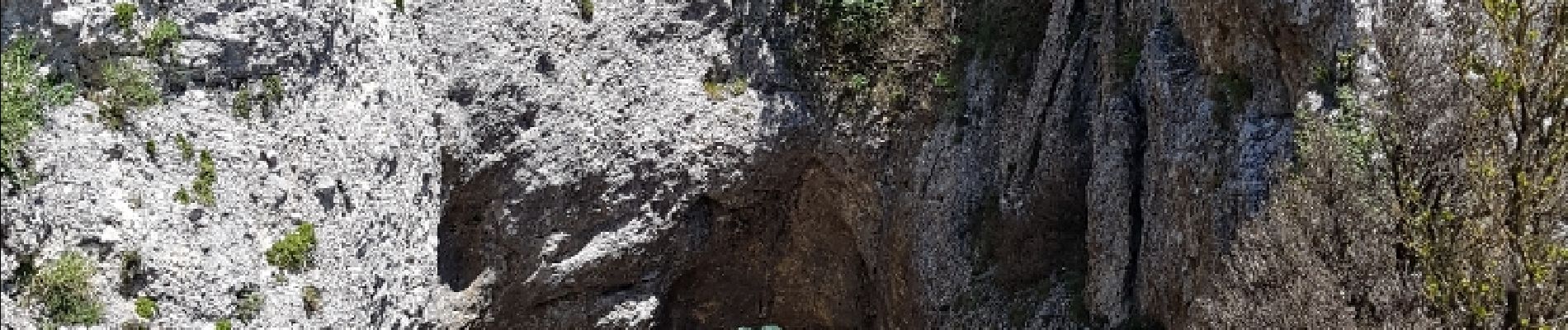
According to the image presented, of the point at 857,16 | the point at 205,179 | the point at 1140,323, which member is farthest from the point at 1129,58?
the point at 205,179

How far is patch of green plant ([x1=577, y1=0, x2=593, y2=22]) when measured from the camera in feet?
49.4

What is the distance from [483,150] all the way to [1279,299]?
8.58 meters

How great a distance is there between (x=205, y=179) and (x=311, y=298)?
1403 mm

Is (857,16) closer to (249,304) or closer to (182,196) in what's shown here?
(249,304)

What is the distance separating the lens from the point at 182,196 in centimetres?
1094

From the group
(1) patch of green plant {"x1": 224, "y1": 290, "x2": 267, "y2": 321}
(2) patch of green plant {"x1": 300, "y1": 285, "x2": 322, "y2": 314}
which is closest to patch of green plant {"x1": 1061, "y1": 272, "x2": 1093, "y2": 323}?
(2) patch of green plant {"x1": 300, "y1": 285, "x2": 322, "y2": 314}

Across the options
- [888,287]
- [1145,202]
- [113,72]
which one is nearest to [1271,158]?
[1145,202]

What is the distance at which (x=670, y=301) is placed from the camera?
1809 centimetres

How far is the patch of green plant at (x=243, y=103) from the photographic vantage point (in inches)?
455

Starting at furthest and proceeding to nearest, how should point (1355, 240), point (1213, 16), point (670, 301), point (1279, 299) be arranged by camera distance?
point (670, 301), point (1213, 16), point (1279, 299), point (1355, 240)

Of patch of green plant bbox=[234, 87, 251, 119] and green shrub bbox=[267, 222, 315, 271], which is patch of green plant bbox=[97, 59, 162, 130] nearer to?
patch of green plant bbox=[234, 87, 251, 119]

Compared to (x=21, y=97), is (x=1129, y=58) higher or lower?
higher

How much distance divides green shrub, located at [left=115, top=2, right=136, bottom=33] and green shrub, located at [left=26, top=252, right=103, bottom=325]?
183cm

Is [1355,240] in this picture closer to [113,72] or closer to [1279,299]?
[1279,299]
